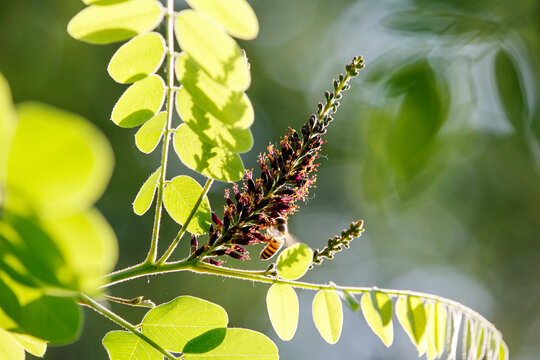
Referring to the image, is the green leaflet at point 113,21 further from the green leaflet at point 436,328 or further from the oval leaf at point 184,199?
the green leaflet at point 436,328

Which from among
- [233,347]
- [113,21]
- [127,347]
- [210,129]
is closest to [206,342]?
[233,347]

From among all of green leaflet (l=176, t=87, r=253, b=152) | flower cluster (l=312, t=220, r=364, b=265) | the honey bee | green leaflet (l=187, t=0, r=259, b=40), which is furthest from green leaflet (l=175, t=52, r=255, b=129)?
the honey bee

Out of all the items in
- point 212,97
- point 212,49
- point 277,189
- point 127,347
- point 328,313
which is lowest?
point 127,347

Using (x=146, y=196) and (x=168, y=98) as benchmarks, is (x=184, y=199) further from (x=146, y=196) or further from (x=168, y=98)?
(x=168, y=98)

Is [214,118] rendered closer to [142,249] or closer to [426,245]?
[142,249]

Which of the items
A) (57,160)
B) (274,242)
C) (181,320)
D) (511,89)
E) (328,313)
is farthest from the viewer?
(511,89)

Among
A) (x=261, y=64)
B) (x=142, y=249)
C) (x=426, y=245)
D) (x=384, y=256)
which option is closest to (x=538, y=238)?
(x=426, y=245)

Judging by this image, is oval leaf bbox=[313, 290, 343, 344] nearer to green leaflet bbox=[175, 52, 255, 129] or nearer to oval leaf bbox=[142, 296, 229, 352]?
oval leaf bbox=[142, 296, 229, 352]
